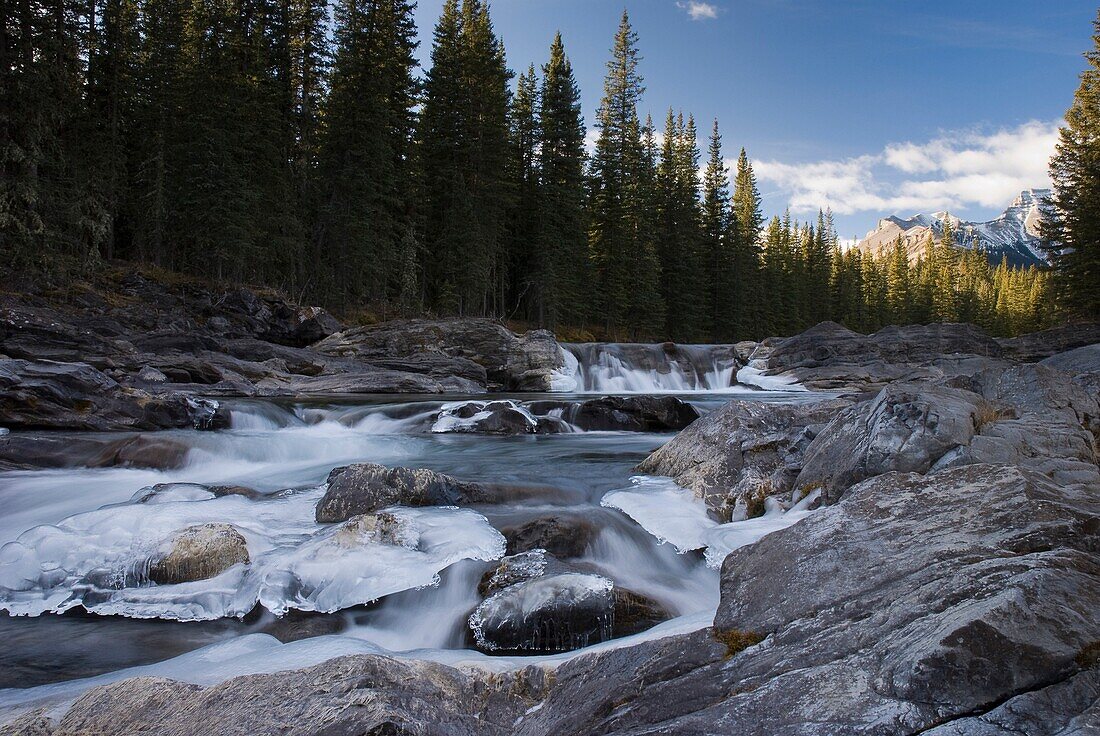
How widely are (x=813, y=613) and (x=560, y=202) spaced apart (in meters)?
35.6

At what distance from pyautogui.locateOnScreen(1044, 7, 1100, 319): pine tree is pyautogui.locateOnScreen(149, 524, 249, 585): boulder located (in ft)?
133

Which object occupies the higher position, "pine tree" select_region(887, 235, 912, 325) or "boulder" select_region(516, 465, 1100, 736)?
"pine tree" select_region(887, 235, 912, 325)

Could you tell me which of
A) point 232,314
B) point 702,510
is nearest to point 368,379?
point 232,314

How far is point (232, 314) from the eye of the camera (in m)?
22.9

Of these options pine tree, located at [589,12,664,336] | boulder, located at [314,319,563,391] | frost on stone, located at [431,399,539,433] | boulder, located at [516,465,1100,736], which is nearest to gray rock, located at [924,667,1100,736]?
boulder, located at [516,465,1100,736]

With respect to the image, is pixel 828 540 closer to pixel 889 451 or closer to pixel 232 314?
pixel 889 451

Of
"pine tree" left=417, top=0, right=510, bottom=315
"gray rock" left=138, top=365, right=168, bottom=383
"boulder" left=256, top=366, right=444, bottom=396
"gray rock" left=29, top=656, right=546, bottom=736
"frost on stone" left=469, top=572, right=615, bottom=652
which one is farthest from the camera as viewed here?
"pine tree" left=417, top=0, right=510, bottom=315

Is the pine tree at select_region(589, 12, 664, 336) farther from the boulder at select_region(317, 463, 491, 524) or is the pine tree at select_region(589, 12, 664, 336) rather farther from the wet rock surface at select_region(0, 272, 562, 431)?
the boulder at select_region(317, 463, 491, 524)

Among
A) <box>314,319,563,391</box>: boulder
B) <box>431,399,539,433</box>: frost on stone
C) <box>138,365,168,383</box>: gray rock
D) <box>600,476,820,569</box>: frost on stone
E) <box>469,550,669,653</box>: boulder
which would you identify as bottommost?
<box>469,550,669,653</box>: boulder

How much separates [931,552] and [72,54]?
99.2 ft

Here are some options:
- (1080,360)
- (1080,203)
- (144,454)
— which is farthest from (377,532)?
(1080,203)

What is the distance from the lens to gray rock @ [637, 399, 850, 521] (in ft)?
21.9

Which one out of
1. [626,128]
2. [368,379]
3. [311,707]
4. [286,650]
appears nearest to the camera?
[311,707]

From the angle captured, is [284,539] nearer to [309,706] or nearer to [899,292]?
[309,706]
